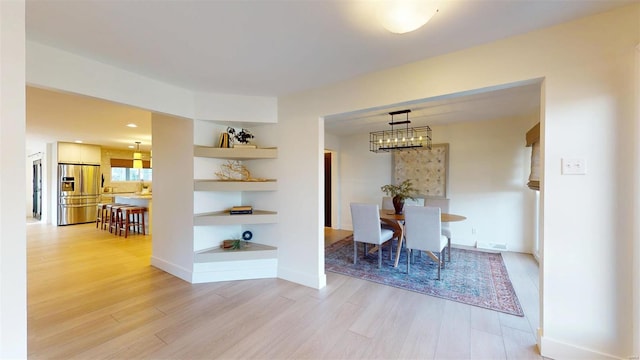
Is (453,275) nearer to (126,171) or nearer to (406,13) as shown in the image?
(406,13)

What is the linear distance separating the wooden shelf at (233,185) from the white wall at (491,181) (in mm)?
3477

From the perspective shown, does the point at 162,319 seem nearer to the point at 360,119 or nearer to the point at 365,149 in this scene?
the point at 360,119

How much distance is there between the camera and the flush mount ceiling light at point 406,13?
4.32 ft

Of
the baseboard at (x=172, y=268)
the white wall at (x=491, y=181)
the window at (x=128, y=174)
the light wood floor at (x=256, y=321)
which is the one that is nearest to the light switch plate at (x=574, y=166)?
the light wood floor at (x=256, y=321)

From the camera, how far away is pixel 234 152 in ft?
10.1

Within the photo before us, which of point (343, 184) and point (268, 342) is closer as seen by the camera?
point (268, 342)

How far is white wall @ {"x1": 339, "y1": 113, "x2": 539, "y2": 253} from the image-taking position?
4.23 m

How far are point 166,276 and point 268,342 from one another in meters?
1.97

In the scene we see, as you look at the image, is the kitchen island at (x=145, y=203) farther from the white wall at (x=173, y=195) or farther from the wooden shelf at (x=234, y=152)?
the wooden shelf at (x=234, y=152)

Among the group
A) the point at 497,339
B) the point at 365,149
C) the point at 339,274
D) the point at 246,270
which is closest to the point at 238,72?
the point at 246,270

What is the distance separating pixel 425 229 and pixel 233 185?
7.83 ft

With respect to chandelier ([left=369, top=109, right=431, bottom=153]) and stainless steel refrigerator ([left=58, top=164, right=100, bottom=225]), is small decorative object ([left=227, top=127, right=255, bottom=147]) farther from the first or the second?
stainless steel refrigerator ([left=58, top=164, right=100, bottom=225])

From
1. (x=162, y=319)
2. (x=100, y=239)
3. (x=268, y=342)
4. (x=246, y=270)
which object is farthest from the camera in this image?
(x=100, y=239)

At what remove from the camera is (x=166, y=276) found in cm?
320
